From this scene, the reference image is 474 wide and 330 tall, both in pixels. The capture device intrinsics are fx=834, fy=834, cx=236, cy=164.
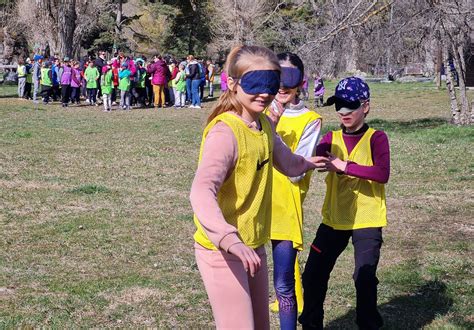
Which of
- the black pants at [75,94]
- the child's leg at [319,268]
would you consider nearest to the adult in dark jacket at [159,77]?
the black pants at [75,94]

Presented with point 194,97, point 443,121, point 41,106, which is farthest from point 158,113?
point 443,121

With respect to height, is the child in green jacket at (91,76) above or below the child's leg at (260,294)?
above

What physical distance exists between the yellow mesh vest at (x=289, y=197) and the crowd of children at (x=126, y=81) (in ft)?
76.2

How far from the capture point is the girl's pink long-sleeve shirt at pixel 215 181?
3.48 metres

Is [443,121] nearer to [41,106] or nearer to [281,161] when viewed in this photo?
[41,106]

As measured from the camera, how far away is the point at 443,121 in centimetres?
2286

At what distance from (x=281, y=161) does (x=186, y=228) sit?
5.29m

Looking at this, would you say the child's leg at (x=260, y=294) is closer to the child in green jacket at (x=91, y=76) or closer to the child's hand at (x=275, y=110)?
the child's hand at (x=275, y=110)

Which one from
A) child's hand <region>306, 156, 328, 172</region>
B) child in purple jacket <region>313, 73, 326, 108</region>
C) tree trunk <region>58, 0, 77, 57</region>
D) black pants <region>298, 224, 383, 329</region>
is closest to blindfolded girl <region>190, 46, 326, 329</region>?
child's hand <region>306, 156, 328, 172</region>

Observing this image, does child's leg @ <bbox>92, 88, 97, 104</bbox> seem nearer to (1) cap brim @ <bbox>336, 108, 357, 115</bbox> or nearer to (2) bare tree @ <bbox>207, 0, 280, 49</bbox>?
(2) bare tree @ <bbox>207, 0, 280, 49</bbox>

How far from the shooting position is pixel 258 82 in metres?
3.95

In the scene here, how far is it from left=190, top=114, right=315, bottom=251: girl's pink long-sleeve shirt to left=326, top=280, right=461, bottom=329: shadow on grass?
2786 millimetres

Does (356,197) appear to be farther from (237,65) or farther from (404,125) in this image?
(404,125)

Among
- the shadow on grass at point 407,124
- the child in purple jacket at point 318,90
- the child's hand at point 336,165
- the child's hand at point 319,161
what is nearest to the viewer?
the child's hand at point 319,161
